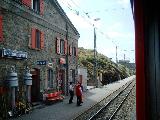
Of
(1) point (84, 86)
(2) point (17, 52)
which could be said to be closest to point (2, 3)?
(2) point (17, 52)

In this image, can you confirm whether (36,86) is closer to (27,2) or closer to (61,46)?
(27,2)

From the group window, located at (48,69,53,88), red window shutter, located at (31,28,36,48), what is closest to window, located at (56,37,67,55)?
window, located at (48,69,53,88)

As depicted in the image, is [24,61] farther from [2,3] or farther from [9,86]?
[2,3]

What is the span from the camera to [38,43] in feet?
74.1

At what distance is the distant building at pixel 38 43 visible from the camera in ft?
58.1

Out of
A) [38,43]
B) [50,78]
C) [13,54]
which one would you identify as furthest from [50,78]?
[13,54]

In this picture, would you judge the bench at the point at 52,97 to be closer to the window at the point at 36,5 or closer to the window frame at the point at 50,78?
the window frame at the point at 50,78

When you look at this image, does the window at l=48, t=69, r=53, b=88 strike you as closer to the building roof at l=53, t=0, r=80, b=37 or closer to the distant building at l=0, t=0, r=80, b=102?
the distant building at l=0, t=0, r=80, b=102

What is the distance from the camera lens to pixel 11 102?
17.2 m

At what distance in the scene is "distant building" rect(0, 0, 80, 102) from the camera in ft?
58.1

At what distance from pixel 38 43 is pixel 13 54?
4.85 meters

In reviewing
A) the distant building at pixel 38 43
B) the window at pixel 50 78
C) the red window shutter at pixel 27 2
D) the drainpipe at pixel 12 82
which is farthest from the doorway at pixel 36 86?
the red window shutter at pixel 27 2

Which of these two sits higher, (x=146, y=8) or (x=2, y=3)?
(x=2, y=3)

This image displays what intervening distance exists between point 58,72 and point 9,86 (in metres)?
10.00
